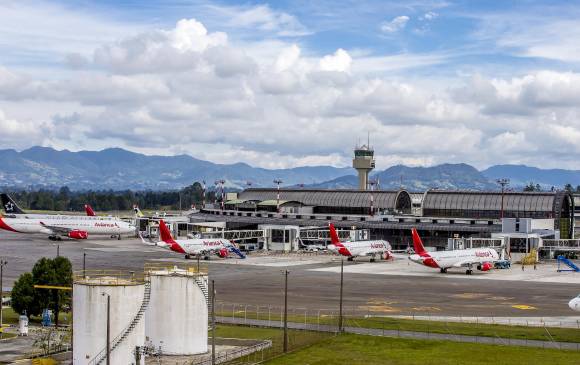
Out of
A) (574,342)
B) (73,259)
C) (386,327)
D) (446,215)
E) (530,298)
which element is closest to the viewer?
(574,342)

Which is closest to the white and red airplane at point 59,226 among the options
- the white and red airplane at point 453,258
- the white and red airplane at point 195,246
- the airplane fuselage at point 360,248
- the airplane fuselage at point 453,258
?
the white and red airplane at point 195,246

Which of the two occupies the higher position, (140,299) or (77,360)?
(140,299)

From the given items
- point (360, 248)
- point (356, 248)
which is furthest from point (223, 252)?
point (360, 248)

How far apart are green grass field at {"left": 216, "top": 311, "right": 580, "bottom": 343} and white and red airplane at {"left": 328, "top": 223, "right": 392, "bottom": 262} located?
65.1 metres

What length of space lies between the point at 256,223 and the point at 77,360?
13838 cm

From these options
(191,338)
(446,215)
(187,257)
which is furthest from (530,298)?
(446,215)

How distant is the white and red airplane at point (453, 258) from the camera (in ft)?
411

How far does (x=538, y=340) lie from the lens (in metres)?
68.5

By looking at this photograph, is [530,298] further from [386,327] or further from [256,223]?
[256,223]

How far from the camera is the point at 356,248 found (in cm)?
14900

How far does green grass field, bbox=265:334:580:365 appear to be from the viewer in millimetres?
61062

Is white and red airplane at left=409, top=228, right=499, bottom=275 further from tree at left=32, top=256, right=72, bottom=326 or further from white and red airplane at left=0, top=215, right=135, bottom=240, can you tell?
white and red airplane at left=0, top=215, right=135, bottom=240

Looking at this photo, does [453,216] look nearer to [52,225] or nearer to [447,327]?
[52,225]

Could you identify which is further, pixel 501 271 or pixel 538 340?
pixel 501 271
